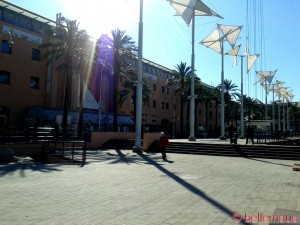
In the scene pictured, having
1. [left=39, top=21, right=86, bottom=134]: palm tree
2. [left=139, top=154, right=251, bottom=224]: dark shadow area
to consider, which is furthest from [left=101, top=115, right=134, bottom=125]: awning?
[left=139, top=154, right=251, bottom=224]: dark shadow area

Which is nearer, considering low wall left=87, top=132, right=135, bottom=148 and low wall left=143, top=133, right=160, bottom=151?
low wall left=143, top=133, right=160, bottom=151

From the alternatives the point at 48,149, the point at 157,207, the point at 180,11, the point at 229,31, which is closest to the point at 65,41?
the point at 180,11

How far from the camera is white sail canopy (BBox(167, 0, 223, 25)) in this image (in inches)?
1377

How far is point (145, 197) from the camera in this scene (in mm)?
8805

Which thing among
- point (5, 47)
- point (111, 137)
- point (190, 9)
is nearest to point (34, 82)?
point (5, 47)

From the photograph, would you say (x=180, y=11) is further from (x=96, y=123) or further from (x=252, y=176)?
(x=252, y=176)

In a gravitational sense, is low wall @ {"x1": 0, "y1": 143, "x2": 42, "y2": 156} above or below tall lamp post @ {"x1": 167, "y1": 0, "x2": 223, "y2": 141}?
below

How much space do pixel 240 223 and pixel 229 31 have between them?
41.1 meters

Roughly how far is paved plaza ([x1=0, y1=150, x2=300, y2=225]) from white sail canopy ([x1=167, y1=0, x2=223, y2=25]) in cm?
2466

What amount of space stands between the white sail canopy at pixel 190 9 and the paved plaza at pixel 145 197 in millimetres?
24660

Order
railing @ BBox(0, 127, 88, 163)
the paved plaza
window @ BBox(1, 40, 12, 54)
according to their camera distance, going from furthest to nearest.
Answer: window @ BBox(1, 40, 12, 54) < railing @ BBox(0, 127, 88, 163) < the paved plaza

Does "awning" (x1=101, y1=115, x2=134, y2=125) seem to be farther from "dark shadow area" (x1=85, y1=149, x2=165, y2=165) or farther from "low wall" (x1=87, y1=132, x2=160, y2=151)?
"dark shadow area" (x1=85, y1=149, x2=165, y2=165)

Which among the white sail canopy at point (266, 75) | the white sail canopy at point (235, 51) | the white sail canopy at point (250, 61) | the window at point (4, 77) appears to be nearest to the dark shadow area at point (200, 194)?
the window at point (4, 77)

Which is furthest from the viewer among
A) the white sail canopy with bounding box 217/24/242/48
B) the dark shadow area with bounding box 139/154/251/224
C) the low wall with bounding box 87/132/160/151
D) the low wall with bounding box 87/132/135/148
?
the white sail canopy with bounding box 217/24/242/48
